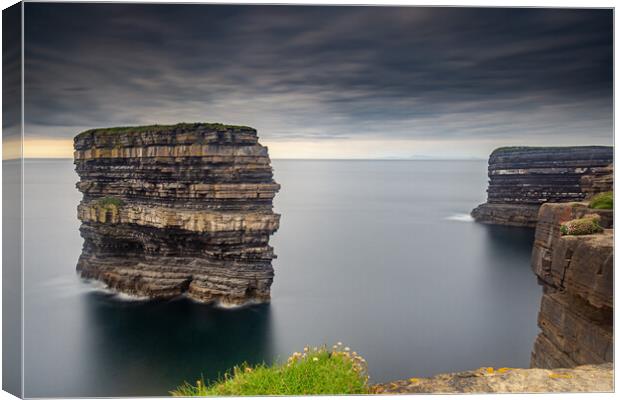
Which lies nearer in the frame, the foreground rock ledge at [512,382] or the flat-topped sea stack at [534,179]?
the foreground rock ledge at [512,382]

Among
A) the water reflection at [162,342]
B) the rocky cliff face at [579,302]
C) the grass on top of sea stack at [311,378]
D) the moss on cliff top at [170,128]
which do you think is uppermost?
the moss on cliff top at [170,128]

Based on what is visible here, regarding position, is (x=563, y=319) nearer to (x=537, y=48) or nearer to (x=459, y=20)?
(x=537, y=48)

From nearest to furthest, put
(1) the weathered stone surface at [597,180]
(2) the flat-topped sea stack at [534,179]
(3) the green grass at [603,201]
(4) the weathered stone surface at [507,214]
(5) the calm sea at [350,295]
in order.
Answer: (3) the green grass at [603,201] < (1) the weathered stone surface at [597,180] < (2) the flat-topped sea stack at [534,179] < (5) the calm sea at [350,295] < (4) the weathered stone surface at [507,214]

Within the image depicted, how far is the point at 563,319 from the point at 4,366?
736 centimetres

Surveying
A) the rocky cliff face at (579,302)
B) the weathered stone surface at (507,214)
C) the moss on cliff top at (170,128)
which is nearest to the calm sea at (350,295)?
the weathered stone surface at (507,214)

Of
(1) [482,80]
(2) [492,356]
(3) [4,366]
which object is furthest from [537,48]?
(3) [4,366]

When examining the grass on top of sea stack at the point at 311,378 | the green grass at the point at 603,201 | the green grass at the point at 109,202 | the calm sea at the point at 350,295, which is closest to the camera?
the grass on top of sea stack at the point at 311,378

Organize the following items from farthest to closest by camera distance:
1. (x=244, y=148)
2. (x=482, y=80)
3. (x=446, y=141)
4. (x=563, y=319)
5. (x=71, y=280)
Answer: (x=244, y=148) → (x=71, y=280) → (x=446, y=141) → (x=482, y=80) → (x=563, y=319)

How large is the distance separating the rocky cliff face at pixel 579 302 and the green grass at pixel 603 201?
12 centimetres

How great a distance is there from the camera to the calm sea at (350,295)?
9250 millimetres

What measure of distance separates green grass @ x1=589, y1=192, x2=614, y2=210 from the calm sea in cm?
186

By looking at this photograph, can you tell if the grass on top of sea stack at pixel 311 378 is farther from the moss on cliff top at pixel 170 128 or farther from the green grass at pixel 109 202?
the green grass at pixel 109 202

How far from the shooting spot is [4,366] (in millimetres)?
6852

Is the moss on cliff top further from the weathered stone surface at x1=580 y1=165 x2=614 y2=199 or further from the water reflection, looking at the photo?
the weathered stone surface at x1=580 y1=165 x2=614 y2=199
